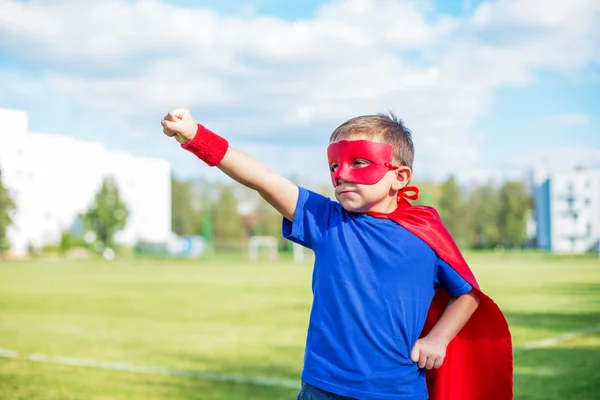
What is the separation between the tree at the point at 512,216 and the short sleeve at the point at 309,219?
7861cm

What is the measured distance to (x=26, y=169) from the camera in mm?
62719

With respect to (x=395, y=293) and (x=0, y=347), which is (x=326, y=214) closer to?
(x=395, y=293)

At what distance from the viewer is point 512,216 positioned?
3152 inches

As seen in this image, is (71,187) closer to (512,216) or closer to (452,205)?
(452,205)

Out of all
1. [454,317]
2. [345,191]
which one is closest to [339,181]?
[345,191]

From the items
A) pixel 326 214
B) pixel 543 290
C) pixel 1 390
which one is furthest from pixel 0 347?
pixel 543 290

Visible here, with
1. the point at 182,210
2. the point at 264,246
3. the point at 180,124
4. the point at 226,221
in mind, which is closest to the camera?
the point at 180,124

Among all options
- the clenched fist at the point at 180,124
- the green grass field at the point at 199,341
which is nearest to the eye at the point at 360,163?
the clenched fist at the point at 180,124

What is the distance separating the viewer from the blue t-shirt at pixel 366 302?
2.73 meters

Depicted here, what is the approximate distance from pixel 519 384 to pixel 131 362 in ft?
13.3

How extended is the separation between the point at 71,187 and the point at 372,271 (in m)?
75.6

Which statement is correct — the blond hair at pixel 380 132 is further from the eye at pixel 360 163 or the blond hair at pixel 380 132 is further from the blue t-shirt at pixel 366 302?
the blue t-shirt at pixel 366 302

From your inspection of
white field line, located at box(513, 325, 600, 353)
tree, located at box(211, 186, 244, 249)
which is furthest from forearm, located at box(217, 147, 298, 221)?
tree, located at box(211, 186, 244, 249)

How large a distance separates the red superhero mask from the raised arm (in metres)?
0.22
